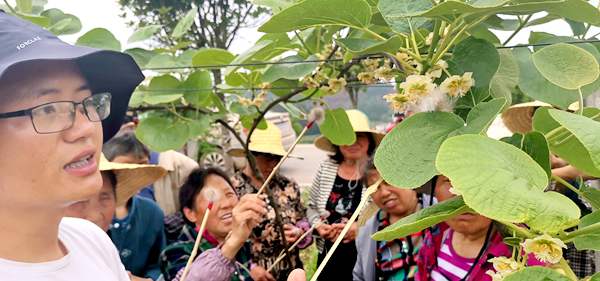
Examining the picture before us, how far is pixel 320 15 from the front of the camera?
1.60ft

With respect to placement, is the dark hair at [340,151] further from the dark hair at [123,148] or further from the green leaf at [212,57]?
the green leaf at [212,57]

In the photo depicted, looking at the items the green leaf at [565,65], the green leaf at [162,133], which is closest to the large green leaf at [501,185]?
the green leaf at [565,65]

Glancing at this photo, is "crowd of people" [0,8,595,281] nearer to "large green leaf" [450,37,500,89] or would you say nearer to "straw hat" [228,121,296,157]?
"straw hat" [228,121,296,157]

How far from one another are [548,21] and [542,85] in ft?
0.43

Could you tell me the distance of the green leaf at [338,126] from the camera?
3.46ft

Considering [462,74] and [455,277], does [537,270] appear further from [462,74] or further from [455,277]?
[455,277]

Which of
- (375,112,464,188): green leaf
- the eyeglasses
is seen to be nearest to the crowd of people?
the eyeglasses

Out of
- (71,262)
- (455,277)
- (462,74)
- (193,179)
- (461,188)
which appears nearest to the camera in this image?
(461,188)

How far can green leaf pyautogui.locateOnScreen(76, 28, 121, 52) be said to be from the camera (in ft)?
3.38

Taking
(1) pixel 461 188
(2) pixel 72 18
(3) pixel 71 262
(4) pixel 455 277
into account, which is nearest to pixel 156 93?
(2) pixel 72 18

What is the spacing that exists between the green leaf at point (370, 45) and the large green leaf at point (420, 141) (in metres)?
0.08

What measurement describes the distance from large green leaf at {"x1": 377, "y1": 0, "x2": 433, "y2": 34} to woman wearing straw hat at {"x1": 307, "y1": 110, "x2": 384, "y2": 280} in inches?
53.1

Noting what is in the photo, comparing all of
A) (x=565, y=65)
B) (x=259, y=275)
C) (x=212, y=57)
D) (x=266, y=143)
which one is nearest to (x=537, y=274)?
(x=565, y=65)

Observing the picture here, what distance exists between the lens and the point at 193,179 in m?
1.58
